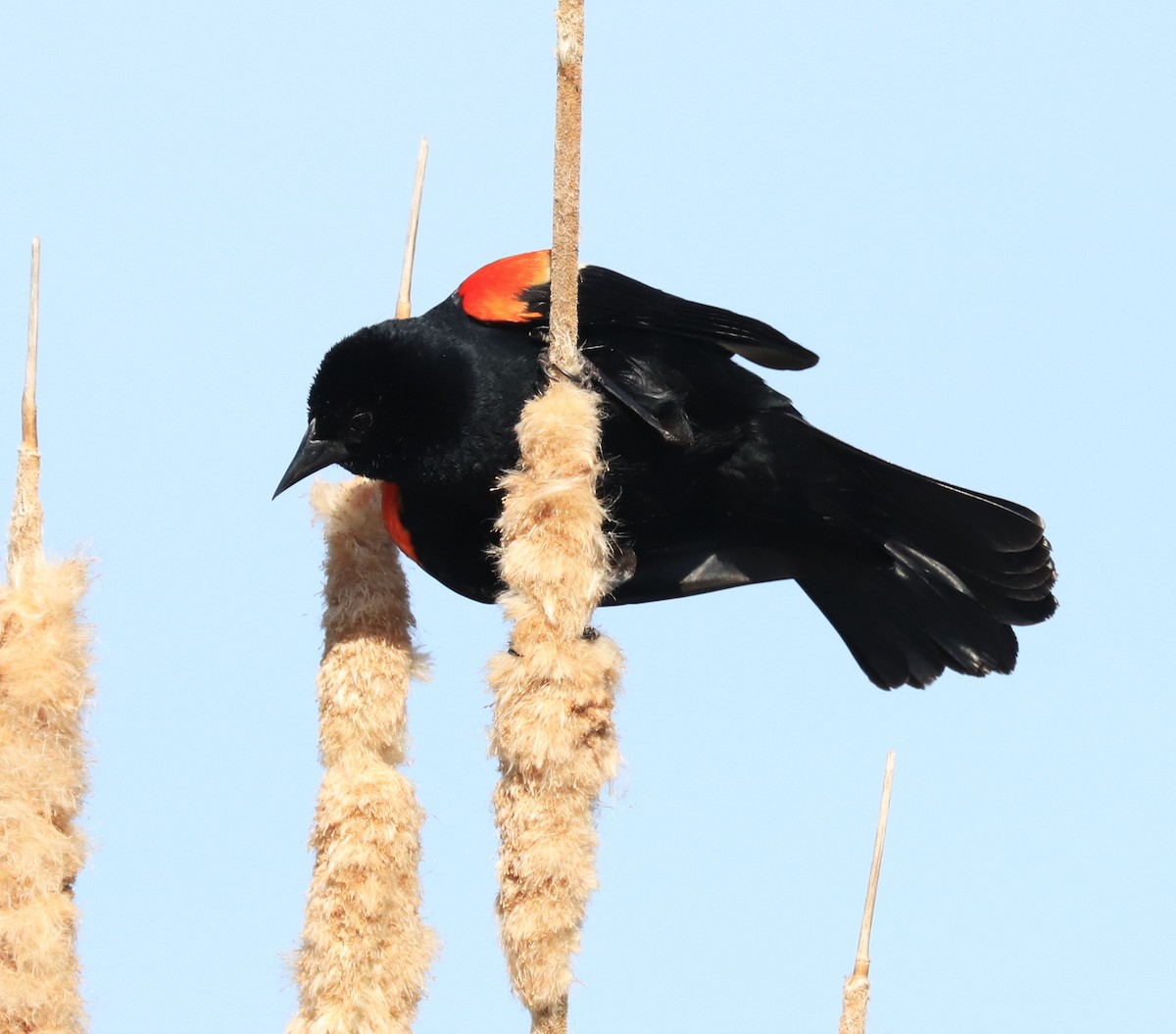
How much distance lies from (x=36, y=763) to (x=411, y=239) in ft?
4.09

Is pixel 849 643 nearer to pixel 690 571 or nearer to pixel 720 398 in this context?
pixel 690 571

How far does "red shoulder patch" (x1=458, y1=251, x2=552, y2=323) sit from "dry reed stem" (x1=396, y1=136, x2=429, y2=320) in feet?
1.55

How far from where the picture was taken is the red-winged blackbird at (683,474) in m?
4.07

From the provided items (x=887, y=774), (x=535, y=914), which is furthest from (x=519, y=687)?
(x=887, y=774)

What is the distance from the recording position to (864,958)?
2703 mm

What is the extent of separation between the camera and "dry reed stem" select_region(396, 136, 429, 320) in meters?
3.43

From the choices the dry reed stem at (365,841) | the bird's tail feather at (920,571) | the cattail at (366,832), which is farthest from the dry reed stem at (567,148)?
the bird's tail feather at (920,571)

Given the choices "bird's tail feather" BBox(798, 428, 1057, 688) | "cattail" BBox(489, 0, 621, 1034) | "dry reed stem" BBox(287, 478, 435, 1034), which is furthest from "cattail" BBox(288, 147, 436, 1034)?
"bird's tail feather" BBox(798, 428, 1057, 688)

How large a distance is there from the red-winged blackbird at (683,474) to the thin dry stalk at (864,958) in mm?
1348

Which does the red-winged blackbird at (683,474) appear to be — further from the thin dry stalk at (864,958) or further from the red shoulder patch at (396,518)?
the thin dry stalk at (864,958)

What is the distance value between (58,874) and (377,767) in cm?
57

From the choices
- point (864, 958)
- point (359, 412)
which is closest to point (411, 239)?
point (359, 412)

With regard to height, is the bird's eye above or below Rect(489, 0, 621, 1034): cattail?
above

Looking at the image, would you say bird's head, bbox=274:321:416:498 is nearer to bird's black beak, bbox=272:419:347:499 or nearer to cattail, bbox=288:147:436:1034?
bird's black beak, bbox=272:419:347:499
